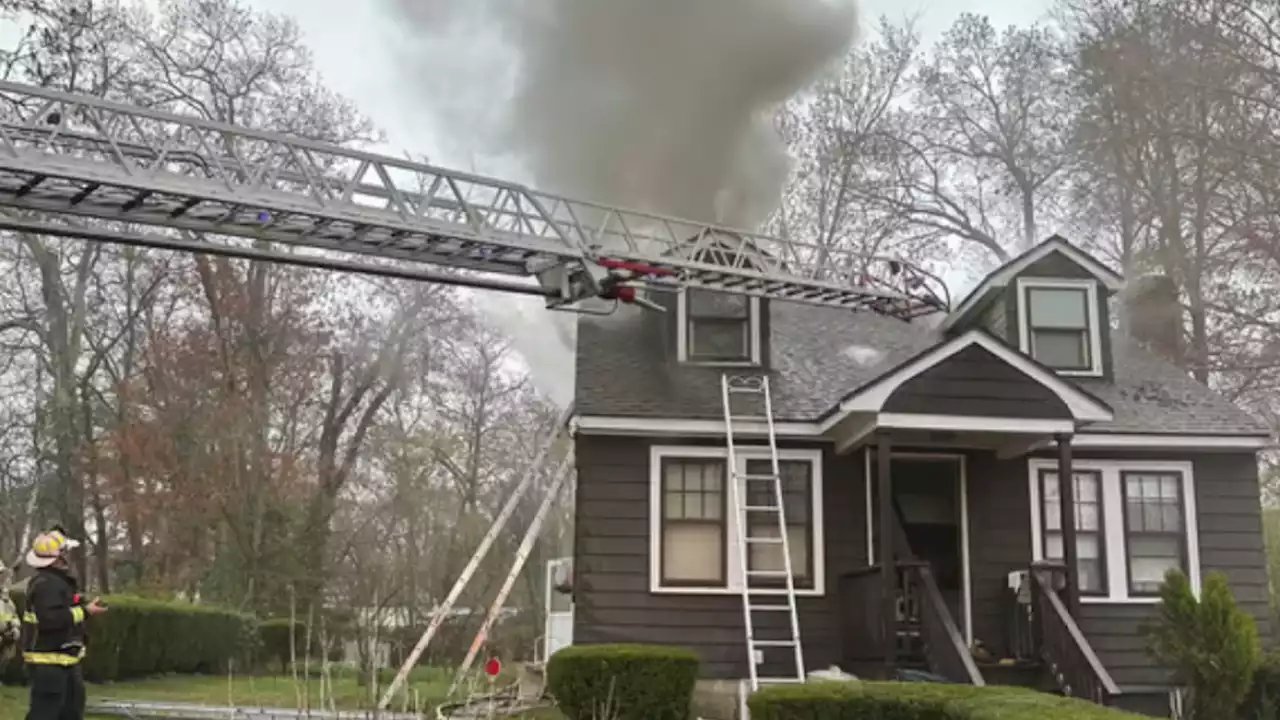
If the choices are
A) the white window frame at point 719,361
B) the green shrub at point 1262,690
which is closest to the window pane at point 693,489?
the white window frame at point 719,361

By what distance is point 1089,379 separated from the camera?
570 inches

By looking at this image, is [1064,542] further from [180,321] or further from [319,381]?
[180,321]

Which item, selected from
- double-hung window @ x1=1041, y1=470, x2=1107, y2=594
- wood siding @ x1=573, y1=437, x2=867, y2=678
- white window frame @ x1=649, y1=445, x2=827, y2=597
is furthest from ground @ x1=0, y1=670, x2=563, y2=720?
double-hung window @ x1=1041, y1=470, x2=1107, y2=594

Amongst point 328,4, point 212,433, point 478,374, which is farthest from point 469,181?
point 478,374

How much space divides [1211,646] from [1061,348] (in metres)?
4.54

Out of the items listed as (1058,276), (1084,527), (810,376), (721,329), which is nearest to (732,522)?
(810,376)

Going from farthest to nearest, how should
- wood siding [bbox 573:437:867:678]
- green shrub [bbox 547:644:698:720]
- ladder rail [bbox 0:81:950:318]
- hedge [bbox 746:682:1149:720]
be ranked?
wood siding [bbox 573:437:867:678] < green shrub [bbox 547:644:698:720] < ladder rail [bbox 0:81:950:318] < hedge [bbox 746:682:1149:720]

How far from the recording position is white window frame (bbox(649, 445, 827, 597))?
12.7 metres

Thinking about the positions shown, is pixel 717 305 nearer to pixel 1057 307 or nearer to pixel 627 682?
A: pixel 1057 307

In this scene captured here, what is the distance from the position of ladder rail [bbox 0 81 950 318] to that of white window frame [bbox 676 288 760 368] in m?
1.16

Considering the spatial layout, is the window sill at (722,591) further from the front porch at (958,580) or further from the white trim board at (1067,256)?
the white trim board at (1067,256)

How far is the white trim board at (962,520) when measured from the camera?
509 inches

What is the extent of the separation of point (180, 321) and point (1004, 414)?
2006 cm

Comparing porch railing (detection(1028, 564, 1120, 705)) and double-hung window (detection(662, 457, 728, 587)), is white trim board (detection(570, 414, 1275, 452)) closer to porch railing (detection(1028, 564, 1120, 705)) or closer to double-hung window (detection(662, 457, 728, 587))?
double-hung window (detection(662, 457, 728, 587))
